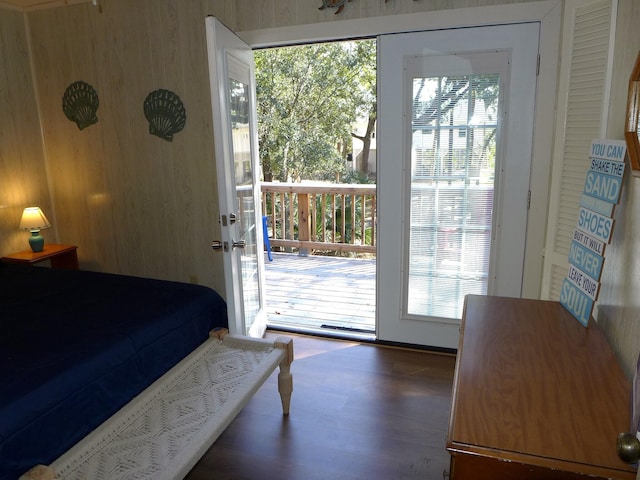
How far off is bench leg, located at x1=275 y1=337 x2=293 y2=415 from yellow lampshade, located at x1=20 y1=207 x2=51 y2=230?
7.42 ft

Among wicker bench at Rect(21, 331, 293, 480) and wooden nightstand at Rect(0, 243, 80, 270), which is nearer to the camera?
wicker bench at Rect(21, 331, 293, 480)

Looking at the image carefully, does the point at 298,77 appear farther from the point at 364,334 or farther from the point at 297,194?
the point at 364,334

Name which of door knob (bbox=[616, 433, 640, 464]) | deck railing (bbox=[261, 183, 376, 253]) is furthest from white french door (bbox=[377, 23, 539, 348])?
deck railing (bbox=[261, 183, 376, 253])

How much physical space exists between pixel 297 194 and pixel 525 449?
4661mm

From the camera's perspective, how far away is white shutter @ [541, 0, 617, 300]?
1836mm

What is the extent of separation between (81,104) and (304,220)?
2772 mm

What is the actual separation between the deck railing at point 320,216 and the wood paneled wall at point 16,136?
2.50 meters

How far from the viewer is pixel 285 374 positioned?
88.6 inches

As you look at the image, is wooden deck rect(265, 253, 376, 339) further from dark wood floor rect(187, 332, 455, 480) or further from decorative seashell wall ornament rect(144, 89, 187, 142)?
decorative seashell wall ornament rect(144, 89, 187, 142)

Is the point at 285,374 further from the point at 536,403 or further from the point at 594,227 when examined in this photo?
the point at 594,227

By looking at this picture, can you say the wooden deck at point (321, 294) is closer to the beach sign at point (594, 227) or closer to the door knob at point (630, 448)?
the beach sign at point (594, 227)

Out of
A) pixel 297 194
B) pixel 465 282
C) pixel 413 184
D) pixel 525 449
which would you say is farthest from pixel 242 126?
pixel 297 194

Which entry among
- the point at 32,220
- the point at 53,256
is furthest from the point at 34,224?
the point at 53,256

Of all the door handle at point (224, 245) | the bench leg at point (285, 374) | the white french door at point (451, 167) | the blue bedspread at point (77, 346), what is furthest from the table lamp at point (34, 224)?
the white french door at point (451, 167)
